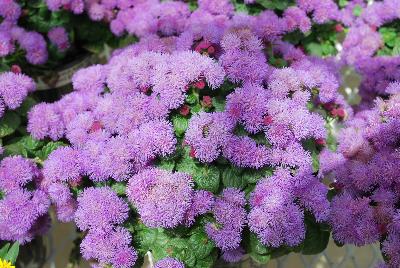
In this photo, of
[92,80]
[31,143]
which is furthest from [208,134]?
[31,143]

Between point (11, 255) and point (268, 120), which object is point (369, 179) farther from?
point (11, 255)

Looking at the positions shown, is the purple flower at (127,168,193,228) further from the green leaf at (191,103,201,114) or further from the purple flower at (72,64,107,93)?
the purple flower at (72,64,107,93)

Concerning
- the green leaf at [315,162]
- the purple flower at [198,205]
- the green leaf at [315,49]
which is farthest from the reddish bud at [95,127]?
the green leaf at [315,49]

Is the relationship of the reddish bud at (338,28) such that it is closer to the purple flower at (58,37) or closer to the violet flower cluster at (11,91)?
the purple flower at (58,37)

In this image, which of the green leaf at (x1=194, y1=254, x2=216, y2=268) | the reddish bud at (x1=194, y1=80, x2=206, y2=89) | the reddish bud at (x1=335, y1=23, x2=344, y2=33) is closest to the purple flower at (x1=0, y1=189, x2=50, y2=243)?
the green leaf at (x1=194, y1=254, x2=216, y2=268)

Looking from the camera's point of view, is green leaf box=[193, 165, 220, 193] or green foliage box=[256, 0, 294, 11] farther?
green foliage box=[256, 0, 294, 11]

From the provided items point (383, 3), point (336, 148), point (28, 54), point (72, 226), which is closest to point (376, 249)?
point (336, 148)
